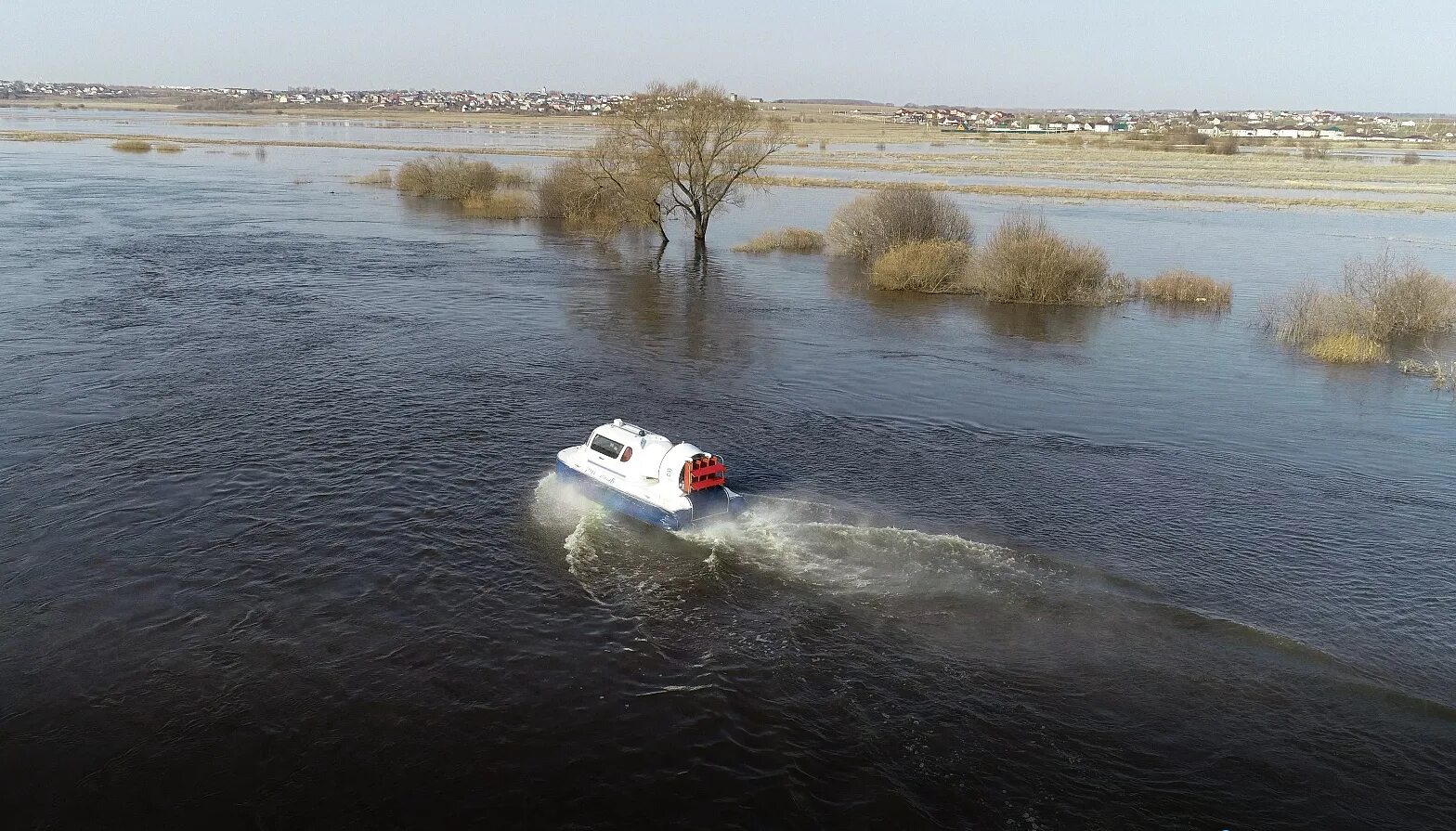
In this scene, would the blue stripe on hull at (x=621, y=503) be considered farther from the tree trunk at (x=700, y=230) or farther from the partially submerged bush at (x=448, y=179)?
the partially submerged bush at (x=448, y=179)

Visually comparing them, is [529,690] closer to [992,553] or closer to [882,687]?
[882,687]

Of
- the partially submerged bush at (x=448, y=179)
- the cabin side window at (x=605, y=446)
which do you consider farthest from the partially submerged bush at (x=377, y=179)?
the cabin side window at (x=605, y=446)

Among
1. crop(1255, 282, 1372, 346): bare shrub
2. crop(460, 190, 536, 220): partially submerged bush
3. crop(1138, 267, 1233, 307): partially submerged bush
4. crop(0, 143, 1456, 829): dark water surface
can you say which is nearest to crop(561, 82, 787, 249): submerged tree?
crop(460, 190, 536, 220): partially submerged bush

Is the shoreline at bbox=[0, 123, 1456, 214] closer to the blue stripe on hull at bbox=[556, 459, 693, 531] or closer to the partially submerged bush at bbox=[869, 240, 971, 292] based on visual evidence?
the partially submerged bush at bbox=[869, 240, 971, 292]

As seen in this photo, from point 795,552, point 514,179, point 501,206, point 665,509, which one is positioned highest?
point 514,179

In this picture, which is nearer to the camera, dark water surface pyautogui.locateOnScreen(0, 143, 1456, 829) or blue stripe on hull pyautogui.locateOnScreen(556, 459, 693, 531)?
dark water surface pyautogui.locateOnScreen(0, 143, 1456, 829)

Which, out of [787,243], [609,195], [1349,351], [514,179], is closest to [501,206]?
[514,179]

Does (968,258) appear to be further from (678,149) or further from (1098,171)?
(1098,171)
